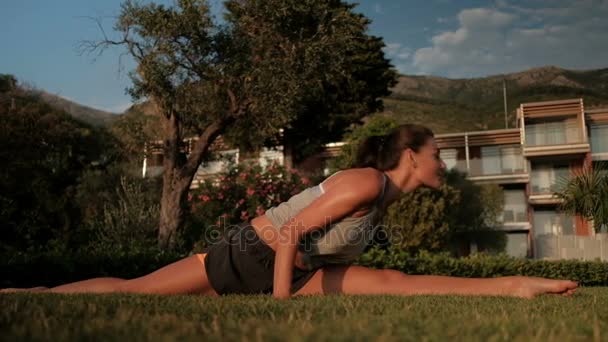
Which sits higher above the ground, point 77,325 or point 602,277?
point 77,325

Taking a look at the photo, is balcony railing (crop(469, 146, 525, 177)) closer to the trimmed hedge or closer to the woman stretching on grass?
the trimmed hedge

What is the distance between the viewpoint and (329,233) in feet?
12.8

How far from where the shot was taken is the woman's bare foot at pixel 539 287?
150 inches

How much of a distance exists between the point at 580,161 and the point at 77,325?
37.9 metres

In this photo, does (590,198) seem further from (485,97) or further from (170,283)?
(485,97)

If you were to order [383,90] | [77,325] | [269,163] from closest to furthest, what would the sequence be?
[77,325], [269,163], [383,90]

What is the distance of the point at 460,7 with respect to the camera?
202ft

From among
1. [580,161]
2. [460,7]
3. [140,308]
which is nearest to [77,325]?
[140,308]

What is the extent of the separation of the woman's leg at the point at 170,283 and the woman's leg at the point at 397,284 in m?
0.75

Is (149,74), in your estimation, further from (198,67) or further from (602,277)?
(602,277)

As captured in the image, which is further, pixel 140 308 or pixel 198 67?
pixel 198 67

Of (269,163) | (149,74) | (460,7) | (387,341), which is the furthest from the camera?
(460,7)

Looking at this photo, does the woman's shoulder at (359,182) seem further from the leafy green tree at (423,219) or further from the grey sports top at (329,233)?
the leafy green tree at (423,219)

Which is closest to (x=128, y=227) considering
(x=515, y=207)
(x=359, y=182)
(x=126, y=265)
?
(x=126, y=265)
